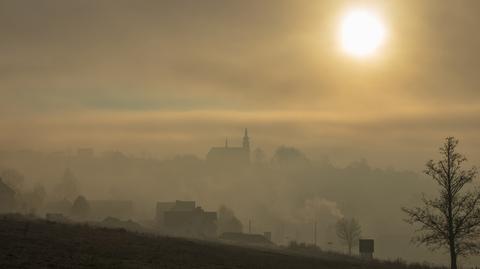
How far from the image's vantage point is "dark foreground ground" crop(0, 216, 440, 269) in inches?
1276

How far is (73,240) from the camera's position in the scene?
42.0m

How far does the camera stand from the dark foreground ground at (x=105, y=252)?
106ft

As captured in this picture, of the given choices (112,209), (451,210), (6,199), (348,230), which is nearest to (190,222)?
(348,230)

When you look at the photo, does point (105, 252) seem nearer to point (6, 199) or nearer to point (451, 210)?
point (451, 210)

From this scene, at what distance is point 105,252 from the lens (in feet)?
124

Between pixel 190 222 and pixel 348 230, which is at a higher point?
pixel 190 222

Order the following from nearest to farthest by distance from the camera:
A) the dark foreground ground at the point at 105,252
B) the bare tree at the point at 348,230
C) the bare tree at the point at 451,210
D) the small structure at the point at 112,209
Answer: the dark foreground ground at the point at 105,252, the bare tree at the point at 451,210, the bare tree at the point at 348,230, the small structure at the point at 112,209

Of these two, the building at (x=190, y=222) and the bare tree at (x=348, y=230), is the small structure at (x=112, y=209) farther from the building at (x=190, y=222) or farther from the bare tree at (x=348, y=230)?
the bare tree at (x=348, y=230)

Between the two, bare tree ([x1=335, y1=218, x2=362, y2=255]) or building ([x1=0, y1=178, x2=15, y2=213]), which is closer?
bare tree ([x1=335, y1=218, x2=362, y2=255])

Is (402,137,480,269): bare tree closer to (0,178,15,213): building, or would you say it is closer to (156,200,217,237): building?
(156,200,217,237): building

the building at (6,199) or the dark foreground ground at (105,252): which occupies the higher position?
the building at (6,199)

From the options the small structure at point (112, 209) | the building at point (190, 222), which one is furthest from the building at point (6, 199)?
the building at point (190, 222)

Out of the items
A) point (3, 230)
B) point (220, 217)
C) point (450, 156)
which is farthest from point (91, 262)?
point (220, 217)

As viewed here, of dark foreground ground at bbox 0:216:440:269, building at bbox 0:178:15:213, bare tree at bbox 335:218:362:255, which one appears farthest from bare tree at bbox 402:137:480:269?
building at bbox 0:178:15:213
